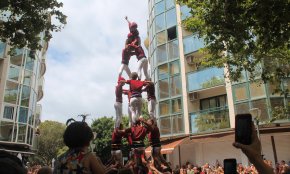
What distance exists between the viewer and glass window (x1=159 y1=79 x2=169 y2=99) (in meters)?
28.9

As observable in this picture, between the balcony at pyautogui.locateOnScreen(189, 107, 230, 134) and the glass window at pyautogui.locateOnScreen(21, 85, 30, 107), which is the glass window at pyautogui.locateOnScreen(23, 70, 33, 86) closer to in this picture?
the glass window at pyautogui.locateOnScreen(21, 85, 30, 107)

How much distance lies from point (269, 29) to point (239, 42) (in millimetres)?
1351

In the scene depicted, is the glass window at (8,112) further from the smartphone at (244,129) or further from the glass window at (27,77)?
the smartphone at (244,129)

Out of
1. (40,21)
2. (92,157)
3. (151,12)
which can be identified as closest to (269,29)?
(40,21)

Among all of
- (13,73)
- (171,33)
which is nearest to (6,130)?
(13,73)

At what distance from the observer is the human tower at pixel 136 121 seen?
10102 mm

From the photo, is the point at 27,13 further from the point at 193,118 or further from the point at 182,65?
the point at 182,65

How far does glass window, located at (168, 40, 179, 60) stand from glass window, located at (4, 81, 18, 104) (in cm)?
1434

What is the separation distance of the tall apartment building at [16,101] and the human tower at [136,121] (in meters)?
17.2

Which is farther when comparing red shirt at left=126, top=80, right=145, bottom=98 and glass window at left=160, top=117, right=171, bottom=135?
glass window at left=160, top=117, right=171, bottom=135

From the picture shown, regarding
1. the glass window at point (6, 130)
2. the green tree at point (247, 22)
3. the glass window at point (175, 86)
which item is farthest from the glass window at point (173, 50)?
the green tree at point (247, 22)

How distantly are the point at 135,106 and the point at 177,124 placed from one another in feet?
54.5

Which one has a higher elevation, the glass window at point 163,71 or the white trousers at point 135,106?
the glass window at point 163,71

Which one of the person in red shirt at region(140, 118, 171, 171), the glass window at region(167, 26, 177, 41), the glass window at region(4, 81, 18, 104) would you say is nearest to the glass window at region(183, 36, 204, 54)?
the glass window at region(167, 26, 177, 41)
